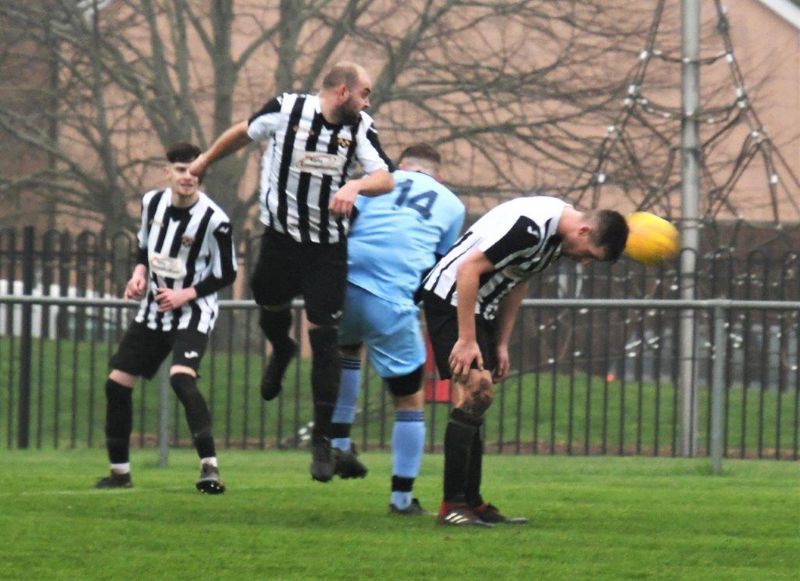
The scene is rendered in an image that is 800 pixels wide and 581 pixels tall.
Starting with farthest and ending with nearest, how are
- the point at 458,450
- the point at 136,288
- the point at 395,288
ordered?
the point at 136,288, the point at 395,288, the point at 458,450

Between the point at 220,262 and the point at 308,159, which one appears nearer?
the point at 308,159

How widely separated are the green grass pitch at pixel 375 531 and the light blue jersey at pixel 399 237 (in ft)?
4.00

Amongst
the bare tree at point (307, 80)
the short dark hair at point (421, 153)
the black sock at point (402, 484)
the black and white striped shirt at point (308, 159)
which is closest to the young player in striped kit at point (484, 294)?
the black sock at point (402, 484)

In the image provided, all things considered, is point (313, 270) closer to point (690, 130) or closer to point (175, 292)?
point (175, 292)

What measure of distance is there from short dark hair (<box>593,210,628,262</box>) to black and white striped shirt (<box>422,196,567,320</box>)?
0.68 feet

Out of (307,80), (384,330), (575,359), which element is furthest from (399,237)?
(307,80)

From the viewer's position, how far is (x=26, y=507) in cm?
928

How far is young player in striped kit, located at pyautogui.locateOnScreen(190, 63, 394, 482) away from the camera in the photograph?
30.2 ft

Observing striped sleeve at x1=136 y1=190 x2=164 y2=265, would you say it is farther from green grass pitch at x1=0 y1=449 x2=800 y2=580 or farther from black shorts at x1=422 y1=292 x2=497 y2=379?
black shorts at x1=422 y1=292 x2=497 y2=379

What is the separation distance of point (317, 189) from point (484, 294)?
1.11 metres

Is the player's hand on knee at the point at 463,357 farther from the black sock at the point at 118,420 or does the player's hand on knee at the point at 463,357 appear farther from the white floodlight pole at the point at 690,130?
the white floodlight pole at the point at 690,130

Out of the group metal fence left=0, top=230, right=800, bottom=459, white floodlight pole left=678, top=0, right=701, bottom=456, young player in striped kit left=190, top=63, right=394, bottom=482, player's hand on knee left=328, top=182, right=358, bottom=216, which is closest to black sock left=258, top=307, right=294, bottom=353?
young player in striped kit left=190, top=63, right=394, bottom=482

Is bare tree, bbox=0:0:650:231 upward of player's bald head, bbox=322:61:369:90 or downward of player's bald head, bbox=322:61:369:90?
upward

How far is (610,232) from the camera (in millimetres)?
8305
